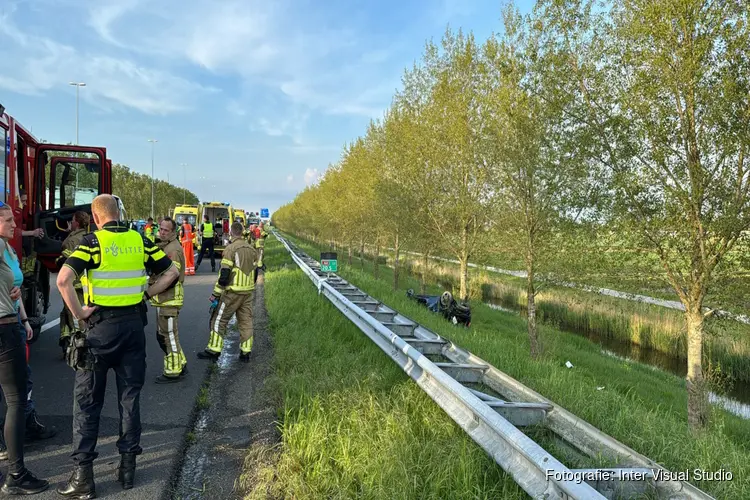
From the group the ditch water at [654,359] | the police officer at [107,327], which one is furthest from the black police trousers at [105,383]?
the ditch water at [654,359]

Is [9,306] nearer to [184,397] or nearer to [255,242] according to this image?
[184,397]

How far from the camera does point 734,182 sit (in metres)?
5.07

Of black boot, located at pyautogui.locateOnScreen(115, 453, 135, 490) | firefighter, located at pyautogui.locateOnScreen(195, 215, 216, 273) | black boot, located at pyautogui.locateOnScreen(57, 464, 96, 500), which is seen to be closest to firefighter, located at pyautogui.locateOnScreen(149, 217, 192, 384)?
black boot, located at pyautogui.locateOnScreen(115, 453, 135, 490)

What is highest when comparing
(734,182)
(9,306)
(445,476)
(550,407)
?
(734,182)

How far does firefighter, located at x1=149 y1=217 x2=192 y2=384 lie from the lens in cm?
538

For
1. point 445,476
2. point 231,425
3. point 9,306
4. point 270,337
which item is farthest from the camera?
point 270,337

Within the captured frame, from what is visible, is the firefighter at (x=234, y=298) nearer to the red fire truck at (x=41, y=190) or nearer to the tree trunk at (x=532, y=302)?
the red fire truck at (x=41, y=190)

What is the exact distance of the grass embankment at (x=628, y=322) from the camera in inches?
325

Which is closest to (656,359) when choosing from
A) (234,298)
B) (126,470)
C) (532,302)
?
(532,302)

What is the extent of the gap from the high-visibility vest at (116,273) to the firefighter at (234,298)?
269 centimetres

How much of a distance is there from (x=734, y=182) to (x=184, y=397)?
627 cm

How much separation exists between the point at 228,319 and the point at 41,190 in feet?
12.9

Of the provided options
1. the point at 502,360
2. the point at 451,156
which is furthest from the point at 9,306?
the point at 451,156

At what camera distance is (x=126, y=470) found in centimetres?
323
